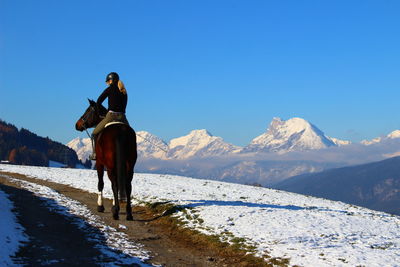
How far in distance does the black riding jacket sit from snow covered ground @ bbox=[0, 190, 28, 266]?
17.7 feet

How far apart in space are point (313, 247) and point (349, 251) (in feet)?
3.30

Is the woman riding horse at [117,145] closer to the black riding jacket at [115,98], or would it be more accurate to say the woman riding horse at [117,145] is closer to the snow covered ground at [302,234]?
the black riding jacket at [115,98]

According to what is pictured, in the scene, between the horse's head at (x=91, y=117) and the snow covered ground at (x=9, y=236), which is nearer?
the snow covered ground at (x=9, y=236)

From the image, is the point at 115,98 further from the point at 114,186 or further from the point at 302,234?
the point at 302,234

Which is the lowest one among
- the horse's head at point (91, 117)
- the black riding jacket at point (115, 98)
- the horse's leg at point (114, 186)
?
the horse's leg at point (114, 186)

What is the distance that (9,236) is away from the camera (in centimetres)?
1125

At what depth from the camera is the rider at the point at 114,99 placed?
15.7 metres

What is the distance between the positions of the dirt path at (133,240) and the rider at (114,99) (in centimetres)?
395

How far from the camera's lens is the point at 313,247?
12055mm

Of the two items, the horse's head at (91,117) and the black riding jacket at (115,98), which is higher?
the black riding jacket at (115,98)

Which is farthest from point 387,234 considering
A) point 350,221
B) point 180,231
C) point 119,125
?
point 119,125

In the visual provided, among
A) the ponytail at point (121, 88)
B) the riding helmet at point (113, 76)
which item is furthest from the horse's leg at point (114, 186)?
the riding helmet at point (113, 76)

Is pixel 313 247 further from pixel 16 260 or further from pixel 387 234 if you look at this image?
pixel 16 260

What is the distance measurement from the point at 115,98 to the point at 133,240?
5.76 metres
